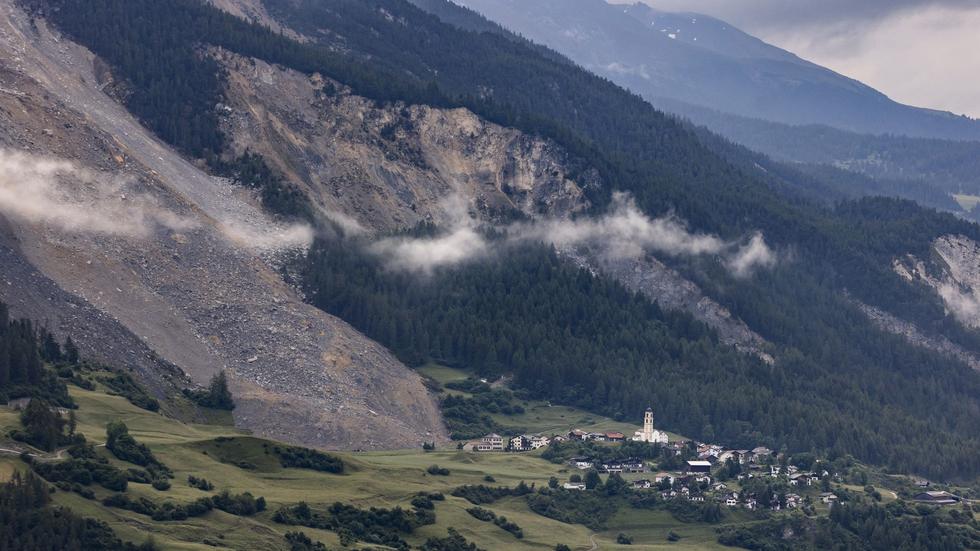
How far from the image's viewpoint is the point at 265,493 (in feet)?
572

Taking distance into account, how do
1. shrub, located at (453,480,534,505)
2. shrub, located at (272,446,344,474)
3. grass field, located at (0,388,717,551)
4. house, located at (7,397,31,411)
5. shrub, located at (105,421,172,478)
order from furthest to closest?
shrub, located at (453,480,534,505), shrub, located at (272,446,344,474), house, located at (7,397,31,411), shrub, located at (105,421,172,478), grass field, located at (0,388,717,551)

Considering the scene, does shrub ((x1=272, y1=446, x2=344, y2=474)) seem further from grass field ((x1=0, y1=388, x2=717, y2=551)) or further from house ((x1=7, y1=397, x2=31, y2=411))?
house ((x1=7, y1=397, x2=31, y2=411))

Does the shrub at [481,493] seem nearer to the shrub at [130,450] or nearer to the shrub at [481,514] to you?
the shrub at [481,514]

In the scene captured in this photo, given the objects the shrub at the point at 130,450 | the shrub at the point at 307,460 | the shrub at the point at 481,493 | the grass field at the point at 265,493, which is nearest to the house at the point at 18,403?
the grass field at the point at 265,493

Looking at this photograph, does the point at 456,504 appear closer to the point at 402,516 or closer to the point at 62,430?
the point at 402,516

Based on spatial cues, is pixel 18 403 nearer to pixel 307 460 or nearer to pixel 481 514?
pixel 307 460

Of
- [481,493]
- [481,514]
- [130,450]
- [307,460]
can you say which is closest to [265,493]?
[130,450]

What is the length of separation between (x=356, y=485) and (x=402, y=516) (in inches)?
413

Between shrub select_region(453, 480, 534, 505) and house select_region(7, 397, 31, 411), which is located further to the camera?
shrub select_region(453, 480, 534, 505)

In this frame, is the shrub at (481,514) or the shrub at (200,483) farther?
the shrub at (481,514)

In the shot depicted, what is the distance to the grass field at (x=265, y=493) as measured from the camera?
156 m

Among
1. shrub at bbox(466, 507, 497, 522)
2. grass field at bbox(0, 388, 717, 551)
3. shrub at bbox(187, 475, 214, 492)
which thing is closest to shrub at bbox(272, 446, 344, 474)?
grass field at bbox(0, 388, 717, 551)

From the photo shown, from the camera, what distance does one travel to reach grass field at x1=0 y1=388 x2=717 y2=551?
511ft

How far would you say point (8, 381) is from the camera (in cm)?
18775
